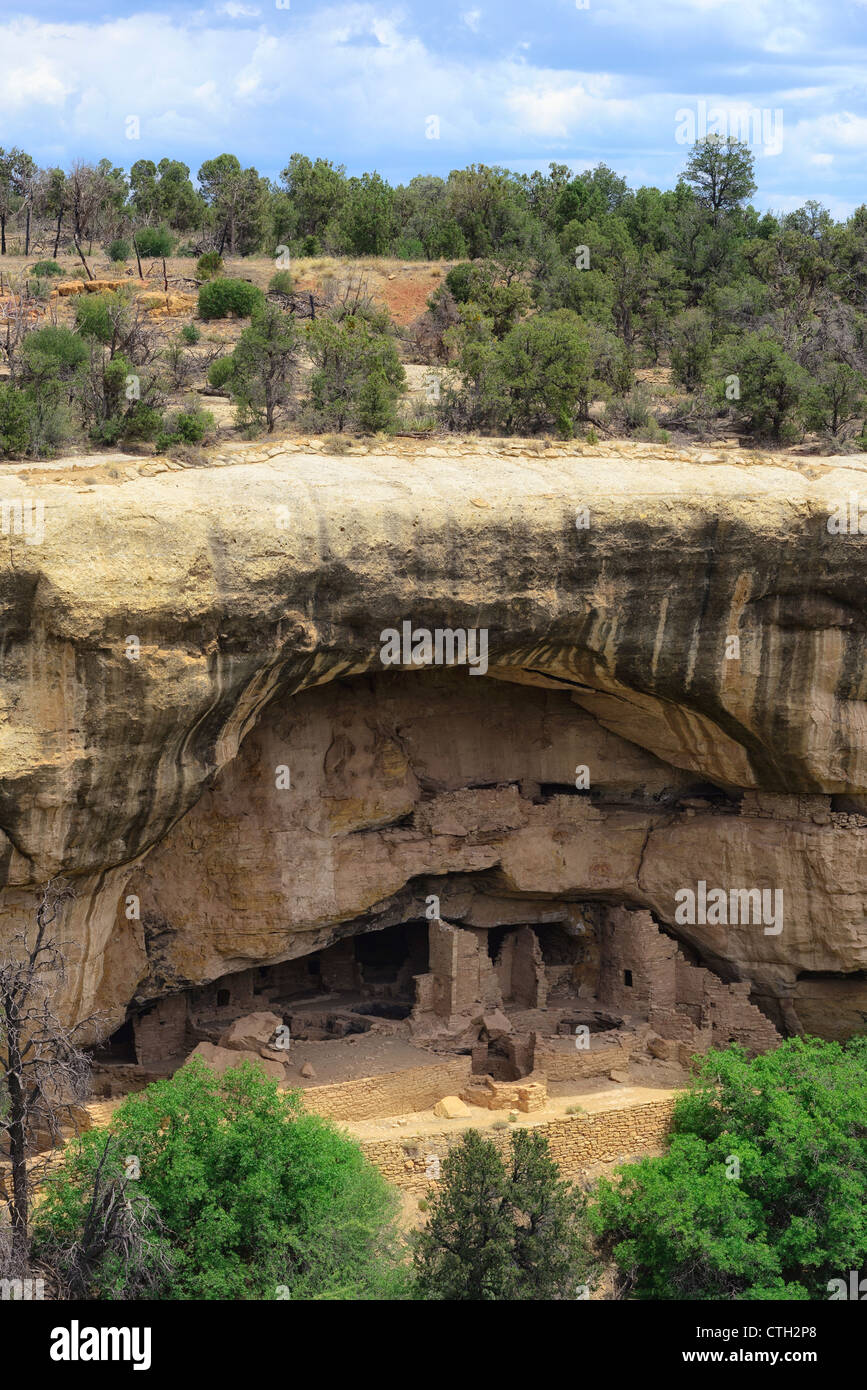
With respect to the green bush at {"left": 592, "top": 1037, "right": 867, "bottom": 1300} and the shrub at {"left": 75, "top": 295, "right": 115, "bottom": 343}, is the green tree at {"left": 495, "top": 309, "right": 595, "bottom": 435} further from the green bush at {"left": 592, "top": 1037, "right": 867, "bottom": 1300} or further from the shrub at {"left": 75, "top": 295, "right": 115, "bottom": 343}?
the green bush at {"left": 592, "top": 1037, "right": 867, "bottom": 1300}

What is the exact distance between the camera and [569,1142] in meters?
17.9

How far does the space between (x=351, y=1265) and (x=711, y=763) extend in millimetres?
8060

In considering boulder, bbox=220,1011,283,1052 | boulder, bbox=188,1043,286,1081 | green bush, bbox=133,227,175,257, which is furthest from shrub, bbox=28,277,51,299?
boulder, bbox=188,1043,286,1081

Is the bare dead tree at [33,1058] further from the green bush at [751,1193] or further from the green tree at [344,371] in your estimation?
the green tree at [344,371]

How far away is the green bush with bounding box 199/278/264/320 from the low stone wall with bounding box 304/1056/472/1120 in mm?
14126

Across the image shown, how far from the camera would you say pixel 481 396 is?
71.5ft

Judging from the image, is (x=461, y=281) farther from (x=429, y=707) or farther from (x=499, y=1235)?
(x=499, y=1235)

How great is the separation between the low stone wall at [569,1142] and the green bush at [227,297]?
50.0ft

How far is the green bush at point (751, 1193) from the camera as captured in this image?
1609 centimetres

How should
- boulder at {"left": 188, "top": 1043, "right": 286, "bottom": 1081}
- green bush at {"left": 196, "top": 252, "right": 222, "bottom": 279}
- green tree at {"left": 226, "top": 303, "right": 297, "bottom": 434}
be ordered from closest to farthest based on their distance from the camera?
boulder at {"left": 188, "top": 1043, "right": 286, "bottom": 1081} < green tree at {"left": 226, "top": 303, "right": 297, "bottom": 434} < green bush at {"left": 196, "top": 252, "right": 222, "bottom": 279}

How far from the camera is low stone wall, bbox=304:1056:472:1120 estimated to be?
1781 centimetres

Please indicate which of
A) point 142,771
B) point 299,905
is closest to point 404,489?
point 142,771

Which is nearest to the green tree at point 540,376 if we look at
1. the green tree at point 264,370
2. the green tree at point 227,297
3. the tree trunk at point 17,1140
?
the green tree at point 264,370

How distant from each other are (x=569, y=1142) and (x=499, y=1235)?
289cm
